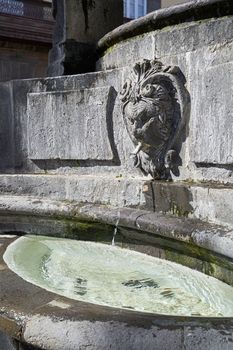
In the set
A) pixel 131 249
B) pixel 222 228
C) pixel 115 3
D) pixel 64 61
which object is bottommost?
pixel 131 249

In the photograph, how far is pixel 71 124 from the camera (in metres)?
3.77

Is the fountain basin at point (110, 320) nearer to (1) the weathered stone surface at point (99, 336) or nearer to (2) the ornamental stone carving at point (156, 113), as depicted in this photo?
(1) the weathered stone surface at point (99, 336)

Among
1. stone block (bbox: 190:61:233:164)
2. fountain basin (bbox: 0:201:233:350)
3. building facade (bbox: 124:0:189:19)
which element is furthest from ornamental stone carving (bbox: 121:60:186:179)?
building facade (bbox: 124:0:189:19)

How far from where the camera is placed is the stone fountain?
1683mm

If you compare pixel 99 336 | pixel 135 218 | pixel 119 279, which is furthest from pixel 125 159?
pixel 99 336

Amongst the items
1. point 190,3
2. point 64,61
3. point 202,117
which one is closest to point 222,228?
point 202,117

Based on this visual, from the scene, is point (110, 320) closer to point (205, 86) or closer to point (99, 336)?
point (99, 336)

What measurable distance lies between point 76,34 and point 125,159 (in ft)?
4.71

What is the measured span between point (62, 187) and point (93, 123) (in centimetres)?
53

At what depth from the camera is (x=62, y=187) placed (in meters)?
3.80

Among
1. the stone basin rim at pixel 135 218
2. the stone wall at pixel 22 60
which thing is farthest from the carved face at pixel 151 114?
the stone wall at pixel 22 60

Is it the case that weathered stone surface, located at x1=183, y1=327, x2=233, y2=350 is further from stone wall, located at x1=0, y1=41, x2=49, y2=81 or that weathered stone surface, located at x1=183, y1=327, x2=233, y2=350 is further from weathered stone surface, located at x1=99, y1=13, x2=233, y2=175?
stone wall, located at x1=0, y1=41, x2=49, y2=81

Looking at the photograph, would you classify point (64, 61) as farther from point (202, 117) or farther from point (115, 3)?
point (202, 117)

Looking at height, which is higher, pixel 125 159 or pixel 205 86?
pixel 205 86
